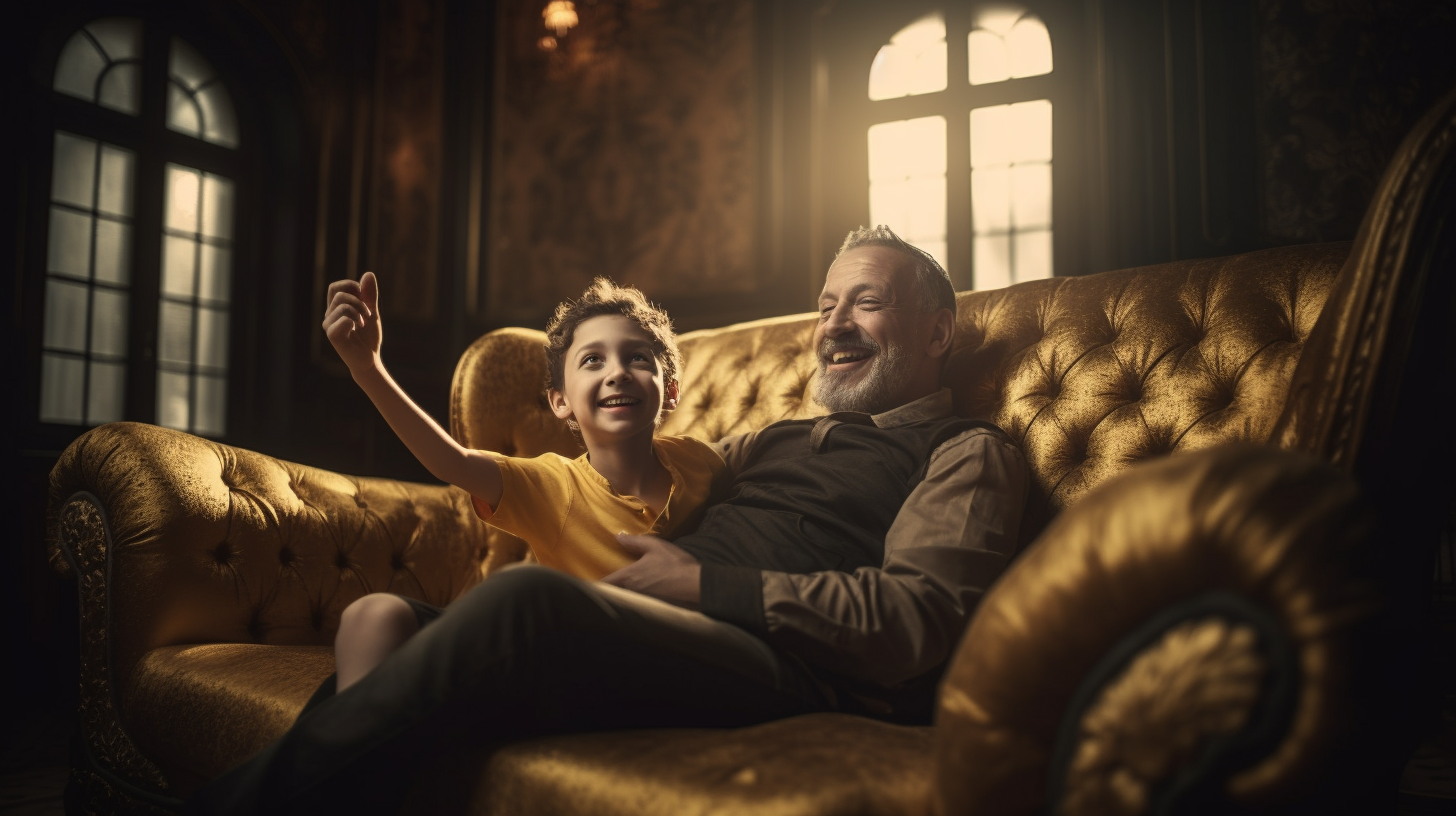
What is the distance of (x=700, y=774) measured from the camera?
2.65ft

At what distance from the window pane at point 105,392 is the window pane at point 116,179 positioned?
726mm

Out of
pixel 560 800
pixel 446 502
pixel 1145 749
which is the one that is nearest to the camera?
pixel 1145 749

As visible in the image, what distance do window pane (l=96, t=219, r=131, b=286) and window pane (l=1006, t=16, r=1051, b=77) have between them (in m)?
4.44

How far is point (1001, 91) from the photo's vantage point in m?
4.87

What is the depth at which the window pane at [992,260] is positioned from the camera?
4895 millimetres

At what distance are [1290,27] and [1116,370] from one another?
3732 mm

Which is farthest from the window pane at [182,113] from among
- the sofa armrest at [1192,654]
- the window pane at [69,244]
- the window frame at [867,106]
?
the sofa armrest at [1192,654]

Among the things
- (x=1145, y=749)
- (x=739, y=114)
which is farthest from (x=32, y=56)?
(x=1145, y=749)

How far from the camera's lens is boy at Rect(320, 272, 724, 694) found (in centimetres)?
136

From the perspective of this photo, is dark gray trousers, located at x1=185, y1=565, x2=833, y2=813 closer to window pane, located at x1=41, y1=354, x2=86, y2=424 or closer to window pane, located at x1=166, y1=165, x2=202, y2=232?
window pane, located at x1=41, y1=354, x2=86, y2=424

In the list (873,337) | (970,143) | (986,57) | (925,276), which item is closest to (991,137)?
(970,143)

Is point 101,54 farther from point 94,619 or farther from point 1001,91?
point 1001,91

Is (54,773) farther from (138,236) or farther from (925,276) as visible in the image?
(138,236)

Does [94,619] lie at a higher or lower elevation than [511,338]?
lower
